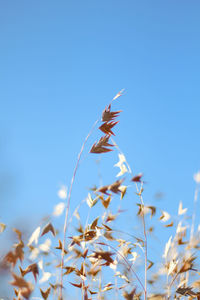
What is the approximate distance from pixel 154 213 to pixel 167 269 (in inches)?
8.6

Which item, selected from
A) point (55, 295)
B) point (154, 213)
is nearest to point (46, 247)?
point (55, 295)

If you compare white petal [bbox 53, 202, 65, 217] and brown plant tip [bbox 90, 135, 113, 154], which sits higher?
brown plant tip [bbox 90, 135, 113, 154]

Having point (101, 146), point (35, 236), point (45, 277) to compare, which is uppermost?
point (101, 146)

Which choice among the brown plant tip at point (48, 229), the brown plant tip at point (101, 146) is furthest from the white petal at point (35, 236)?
the brown plant tip at point (101, 146)

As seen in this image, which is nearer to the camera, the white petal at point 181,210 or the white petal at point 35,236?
the white petal at point 35,236

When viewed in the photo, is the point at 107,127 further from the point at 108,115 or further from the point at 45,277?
the point at 45,277

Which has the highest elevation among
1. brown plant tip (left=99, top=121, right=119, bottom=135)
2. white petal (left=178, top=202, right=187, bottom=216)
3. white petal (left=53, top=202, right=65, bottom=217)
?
brown plant tip (left=99, top=121, right=119, bottom=135)

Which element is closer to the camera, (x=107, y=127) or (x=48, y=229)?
(x=48, y=229)

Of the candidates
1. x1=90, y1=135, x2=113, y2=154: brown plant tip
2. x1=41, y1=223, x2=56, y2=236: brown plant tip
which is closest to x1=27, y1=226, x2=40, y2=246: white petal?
x1=41, y1=223, x2=56, y2=236: brown plant tip

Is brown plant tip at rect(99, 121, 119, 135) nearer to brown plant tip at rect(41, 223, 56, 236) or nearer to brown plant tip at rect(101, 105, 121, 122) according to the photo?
brown plant tip at rect(101, 105, 121, 122)

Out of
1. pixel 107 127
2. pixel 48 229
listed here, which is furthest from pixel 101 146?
pixel 48 229

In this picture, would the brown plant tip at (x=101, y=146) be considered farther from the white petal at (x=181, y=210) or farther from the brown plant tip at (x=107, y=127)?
the white petal at (x=181, y=210)

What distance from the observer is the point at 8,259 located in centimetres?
Answer: 102

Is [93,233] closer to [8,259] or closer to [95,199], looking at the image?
[95,199]
